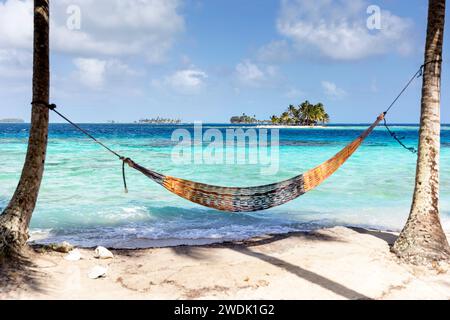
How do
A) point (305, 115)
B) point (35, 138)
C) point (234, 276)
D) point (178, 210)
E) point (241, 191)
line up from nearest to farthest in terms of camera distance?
point (234, 276) < point (35, 138) < point (241, 191) < point (178, 210) < point (305, 115)

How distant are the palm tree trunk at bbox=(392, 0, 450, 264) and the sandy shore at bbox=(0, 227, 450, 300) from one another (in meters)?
0.18

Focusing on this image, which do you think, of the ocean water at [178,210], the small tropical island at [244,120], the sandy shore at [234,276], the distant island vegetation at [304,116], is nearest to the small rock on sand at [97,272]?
the sandy shore at [234,276]

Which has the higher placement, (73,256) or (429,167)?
(429,167)

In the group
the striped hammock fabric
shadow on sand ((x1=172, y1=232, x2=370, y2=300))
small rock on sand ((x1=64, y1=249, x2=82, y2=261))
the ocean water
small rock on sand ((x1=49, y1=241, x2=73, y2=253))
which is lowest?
the ocean water

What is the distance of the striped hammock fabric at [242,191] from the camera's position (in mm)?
3639

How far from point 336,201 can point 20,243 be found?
17.1 ft

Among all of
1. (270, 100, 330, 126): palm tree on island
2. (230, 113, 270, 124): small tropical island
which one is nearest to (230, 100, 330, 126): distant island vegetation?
(270, 100, 330, 126): palm tree on island

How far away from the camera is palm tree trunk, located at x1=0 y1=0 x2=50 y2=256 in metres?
3.18

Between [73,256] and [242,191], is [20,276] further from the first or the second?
[242,191]

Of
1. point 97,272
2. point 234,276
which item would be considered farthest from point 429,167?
point 97,272

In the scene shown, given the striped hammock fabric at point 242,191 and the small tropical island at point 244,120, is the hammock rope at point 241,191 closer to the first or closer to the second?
the striped hammock fabric at point 242,191

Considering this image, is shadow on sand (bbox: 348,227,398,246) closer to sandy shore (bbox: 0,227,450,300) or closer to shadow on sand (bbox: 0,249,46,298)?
sandy shore (bbox: 0,227,450,300)

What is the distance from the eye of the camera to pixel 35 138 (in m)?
3.20

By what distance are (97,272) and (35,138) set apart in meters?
1.07
